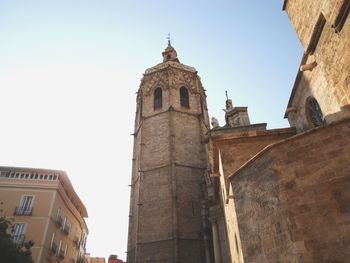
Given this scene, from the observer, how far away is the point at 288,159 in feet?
17.5

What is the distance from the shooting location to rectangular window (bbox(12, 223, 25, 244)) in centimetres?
1494

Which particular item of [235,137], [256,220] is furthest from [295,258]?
[235,137]

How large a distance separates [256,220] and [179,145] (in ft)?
47.8

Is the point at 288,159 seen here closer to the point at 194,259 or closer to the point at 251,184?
the point at 251,184

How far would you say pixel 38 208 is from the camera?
16359 mm

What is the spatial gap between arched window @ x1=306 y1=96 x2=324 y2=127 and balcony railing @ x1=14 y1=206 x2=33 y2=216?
51.5ft

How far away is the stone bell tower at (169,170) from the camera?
16172 millimetres

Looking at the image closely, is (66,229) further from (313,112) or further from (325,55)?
(325,55)

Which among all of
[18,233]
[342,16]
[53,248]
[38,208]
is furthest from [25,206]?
[342,16]

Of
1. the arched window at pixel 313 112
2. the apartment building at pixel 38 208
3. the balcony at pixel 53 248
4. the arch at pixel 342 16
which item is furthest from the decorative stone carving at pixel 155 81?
the arch at pixel 342 16

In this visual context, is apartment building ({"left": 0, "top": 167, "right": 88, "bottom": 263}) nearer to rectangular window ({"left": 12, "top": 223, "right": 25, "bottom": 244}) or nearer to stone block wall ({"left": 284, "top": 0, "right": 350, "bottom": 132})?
rectangular window ({"left": 12, "top": 223, "right": 25, "bottom": 244})

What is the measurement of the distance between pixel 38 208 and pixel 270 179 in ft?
50.5

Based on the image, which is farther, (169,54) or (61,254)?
(169,54)

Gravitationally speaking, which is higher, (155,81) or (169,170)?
(155,81)
